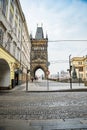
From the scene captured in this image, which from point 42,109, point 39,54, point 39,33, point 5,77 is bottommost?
point 42,109

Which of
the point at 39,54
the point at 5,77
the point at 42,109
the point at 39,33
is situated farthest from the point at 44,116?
the point at 39,33

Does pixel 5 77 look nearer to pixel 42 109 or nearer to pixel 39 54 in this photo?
pixel 42 109

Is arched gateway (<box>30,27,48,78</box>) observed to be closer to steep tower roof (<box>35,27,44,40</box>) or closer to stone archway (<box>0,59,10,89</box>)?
steep tower roof (<box>35,27,44,40</box>)

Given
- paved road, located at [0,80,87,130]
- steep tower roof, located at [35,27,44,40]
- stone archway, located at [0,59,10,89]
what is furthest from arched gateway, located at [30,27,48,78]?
paved road, located at [0,80,87,130]

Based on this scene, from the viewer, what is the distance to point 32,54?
8775 centimetres

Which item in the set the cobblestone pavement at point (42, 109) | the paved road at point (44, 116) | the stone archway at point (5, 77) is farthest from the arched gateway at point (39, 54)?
the paved road at point (44, 116)

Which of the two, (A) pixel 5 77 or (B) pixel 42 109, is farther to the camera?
(A) pixel 5 77

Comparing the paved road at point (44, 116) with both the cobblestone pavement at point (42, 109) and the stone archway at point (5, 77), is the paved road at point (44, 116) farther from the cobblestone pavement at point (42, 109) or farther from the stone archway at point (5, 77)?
the stone archway at point (5, 77)

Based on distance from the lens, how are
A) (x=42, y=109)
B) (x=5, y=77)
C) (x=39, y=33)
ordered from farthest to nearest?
(x=39, y=33), (x=5, y=77), (x=42, y=109)

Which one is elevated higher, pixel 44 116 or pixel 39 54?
pixel 39 54

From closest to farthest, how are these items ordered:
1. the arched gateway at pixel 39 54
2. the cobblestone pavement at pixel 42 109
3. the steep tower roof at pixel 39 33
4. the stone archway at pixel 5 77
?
the cobblestone pavement at pixel 42 109, the stone archway at pixel 5 77, the arched gateway at pixel 39 54, the steep tower roof at pixel 39 33

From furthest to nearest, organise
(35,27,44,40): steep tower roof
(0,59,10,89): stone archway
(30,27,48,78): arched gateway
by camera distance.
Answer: (35,27,44,40): steep tower roof < (30,27,48,78): arched gateway < (0,59,10,89): stone archway

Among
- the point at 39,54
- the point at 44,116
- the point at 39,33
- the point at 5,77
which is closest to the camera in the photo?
the point at 44,116

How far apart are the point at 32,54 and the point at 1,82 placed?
64.3 m
